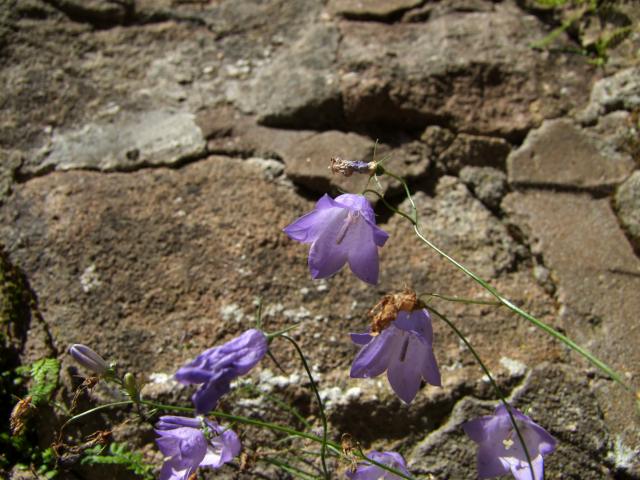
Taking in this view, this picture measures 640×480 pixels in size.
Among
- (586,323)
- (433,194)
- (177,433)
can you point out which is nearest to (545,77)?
(433,194)

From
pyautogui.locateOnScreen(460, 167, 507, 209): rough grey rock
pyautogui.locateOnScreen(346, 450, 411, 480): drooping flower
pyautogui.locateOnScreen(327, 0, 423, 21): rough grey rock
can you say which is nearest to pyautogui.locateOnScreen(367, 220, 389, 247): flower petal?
pyautogui.locateOnScreen(346, 450, 411, 480): drooping flower

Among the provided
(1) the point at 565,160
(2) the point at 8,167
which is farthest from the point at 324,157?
(2) the point at 8,167

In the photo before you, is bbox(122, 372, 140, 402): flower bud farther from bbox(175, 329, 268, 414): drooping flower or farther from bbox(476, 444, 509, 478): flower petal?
bbox(476, 444, 509, 478): flower petal

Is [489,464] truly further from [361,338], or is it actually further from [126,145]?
[126,145]

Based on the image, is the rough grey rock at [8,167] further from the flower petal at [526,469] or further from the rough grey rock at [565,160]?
the flower petal at [526,469]

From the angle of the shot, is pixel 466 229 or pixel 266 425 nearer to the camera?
pixel 266 425

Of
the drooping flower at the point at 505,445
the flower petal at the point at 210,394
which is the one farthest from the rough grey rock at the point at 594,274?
the flower petal at the point at 210,394
